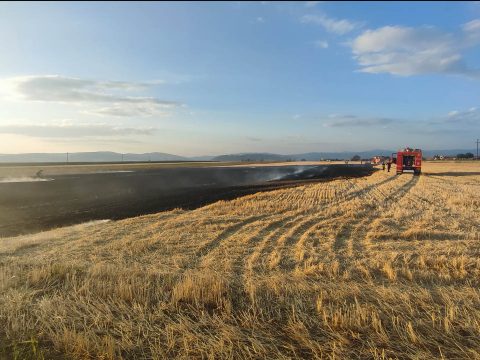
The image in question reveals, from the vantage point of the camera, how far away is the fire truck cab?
46.4m

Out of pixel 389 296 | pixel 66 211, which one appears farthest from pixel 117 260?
pixel 66 211

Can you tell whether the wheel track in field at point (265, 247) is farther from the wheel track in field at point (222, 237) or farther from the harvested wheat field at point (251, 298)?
the wheel track in field at point (222, 237)

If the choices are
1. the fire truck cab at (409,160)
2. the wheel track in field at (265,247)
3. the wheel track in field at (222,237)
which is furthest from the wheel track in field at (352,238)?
the fire truck cab at (409,160)

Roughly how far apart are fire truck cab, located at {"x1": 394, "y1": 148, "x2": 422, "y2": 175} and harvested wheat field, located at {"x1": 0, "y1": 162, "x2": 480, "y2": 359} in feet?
122

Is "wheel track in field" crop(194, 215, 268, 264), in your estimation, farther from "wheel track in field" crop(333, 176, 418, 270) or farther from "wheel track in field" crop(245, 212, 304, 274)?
"wheel track in field" crop(333, 176, 418, 270)

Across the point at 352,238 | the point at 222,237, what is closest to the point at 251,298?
the point at 222,237

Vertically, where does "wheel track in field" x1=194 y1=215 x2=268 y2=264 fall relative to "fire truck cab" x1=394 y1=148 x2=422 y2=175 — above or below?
below

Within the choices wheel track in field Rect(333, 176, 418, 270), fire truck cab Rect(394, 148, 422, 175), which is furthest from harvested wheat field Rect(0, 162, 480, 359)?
fire truck cab Rect(394, 148, 422, 175)

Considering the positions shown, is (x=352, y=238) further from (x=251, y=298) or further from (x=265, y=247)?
Result: (x=251, y=298)

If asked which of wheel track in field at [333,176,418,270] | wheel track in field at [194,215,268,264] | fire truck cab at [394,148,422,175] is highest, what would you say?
fire truck cab at [394,148,422,175]

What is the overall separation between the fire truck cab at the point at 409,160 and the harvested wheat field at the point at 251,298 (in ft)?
122

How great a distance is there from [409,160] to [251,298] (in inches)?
1824

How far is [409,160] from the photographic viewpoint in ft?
155

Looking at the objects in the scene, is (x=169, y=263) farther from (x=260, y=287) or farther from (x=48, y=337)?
(x=48, y=337)
